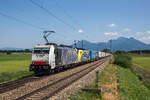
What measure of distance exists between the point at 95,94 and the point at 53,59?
10.2 metres

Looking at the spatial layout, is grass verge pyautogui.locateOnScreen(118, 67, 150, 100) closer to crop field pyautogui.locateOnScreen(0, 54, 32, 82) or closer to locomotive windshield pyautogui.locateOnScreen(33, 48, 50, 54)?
locomotive windshield pyautogui.locateOnScreen(33, 48, 50, 54)

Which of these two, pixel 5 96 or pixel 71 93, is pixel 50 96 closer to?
pixel 71 93

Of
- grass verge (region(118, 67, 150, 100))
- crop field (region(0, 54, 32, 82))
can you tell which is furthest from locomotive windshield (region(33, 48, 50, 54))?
grass verge (region(118, 67, 150, 100))

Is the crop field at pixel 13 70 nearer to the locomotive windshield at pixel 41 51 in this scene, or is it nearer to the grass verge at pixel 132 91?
the locomotive windshield at pixel 41 51

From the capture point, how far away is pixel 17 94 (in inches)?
435

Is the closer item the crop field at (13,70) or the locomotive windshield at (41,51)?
the crop field at (13,70)

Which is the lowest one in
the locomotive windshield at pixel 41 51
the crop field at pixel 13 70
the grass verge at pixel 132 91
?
the grass verge at pixel 132 91

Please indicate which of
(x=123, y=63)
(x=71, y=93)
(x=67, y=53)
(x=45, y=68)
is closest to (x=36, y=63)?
(x=45, y=68)

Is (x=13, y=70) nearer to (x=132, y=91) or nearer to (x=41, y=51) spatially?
(x=41, y=51)

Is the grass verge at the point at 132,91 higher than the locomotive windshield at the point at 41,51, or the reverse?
the locomotive windshield at the point at 41,51

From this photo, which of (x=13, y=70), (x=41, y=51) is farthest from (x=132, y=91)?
(x=13, y=70)

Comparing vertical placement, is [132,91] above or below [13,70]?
below

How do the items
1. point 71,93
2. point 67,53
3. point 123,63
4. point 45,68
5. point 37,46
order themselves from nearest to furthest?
point 71,93, point 45,68, point 37,46, point 67,53, point 123,63

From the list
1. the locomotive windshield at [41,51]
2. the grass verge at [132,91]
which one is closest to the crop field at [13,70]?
the locomotive windshield at [41,51]
